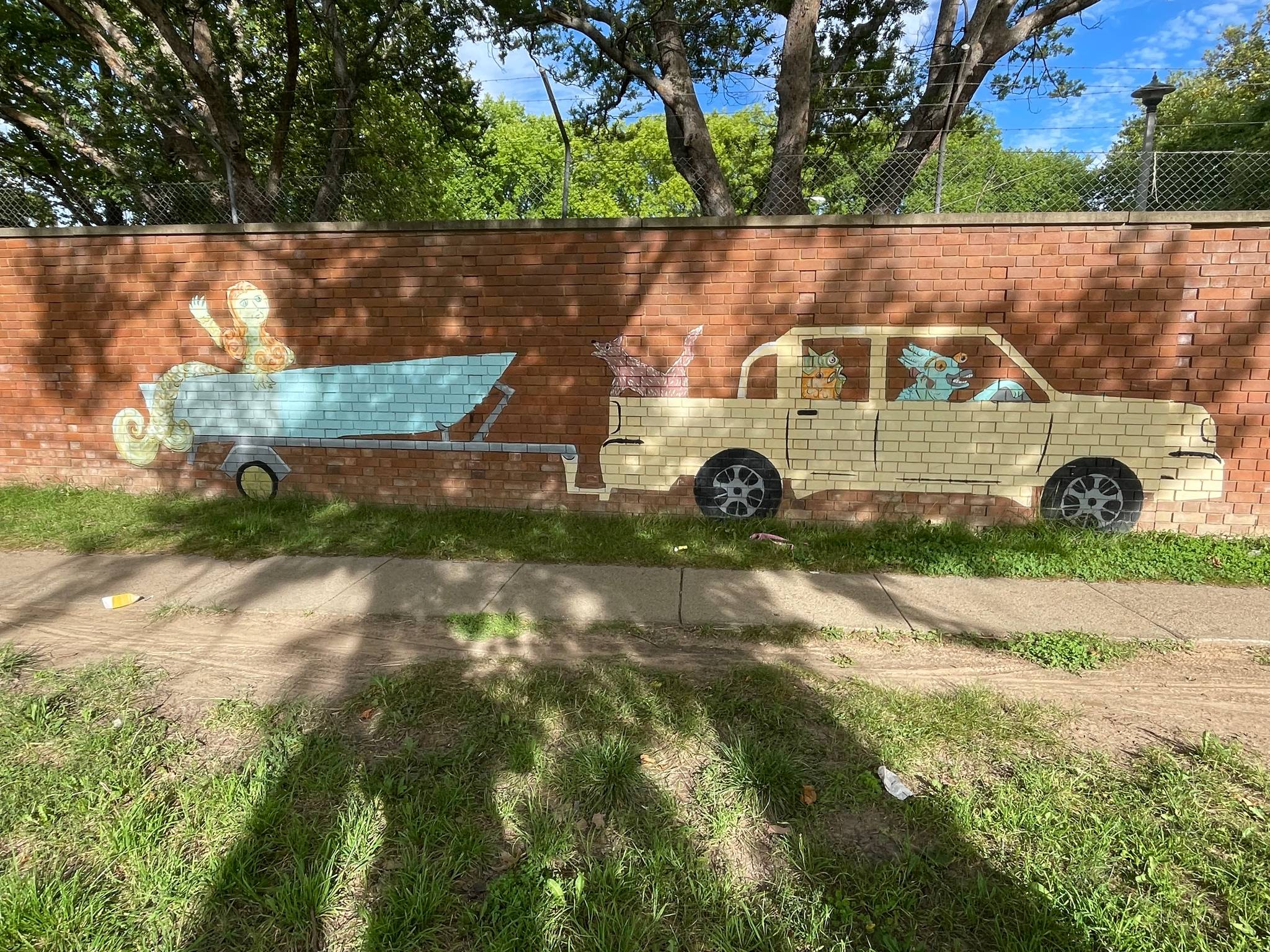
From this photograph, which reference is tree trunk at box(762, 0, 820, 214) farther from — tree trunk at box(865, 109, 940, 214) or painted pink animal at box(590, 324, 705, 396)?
painted pink animal at box(590, 324, 705, 396)

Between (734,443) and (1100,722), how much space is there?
3.58 m

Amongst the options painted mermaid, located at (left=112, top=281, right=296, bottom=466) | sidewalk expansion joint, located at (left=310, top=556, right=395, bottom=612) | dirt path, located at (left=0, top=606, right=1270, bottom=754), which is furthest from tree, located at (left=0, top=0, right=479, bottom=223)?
dirt path, located at (left=0, top=606, right=1270, bottom=754)

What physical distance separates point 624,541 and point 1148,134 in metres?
5.82

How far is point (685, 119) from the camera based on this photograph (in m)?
7.93

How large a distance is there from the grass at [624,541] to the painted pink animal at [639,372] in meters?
1.22

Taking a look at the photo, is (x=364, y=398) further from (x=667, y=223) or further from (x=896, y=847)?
(x=896, y=847)

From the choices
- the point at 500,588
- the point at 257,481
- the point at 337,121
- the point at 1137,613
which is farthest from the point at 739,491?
the point at 337,121

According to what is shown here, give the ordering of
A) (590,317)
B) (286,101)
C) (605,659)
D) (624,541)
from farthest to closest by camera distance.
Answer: (286,101) < (590,317) < (624,541) < (605,659)

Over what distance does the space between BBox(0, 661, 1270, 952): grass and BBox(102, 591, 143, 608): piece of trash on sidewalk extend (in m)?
1.17

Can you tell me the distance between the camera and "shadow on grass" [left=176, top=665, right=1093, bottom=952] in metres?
1.83

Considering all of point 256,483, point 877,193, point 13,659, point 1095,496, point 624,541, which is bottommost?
point 13,659

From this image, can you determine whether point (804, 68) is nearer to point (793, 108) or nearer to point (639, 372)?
point (793, 108)

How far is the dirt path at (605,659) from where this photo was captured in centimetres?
299

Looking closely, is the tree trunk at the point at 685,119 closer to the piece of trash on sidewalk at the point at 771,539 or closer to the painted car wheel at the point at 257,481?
the piece of trash on sidewalk at the point at 771,539
